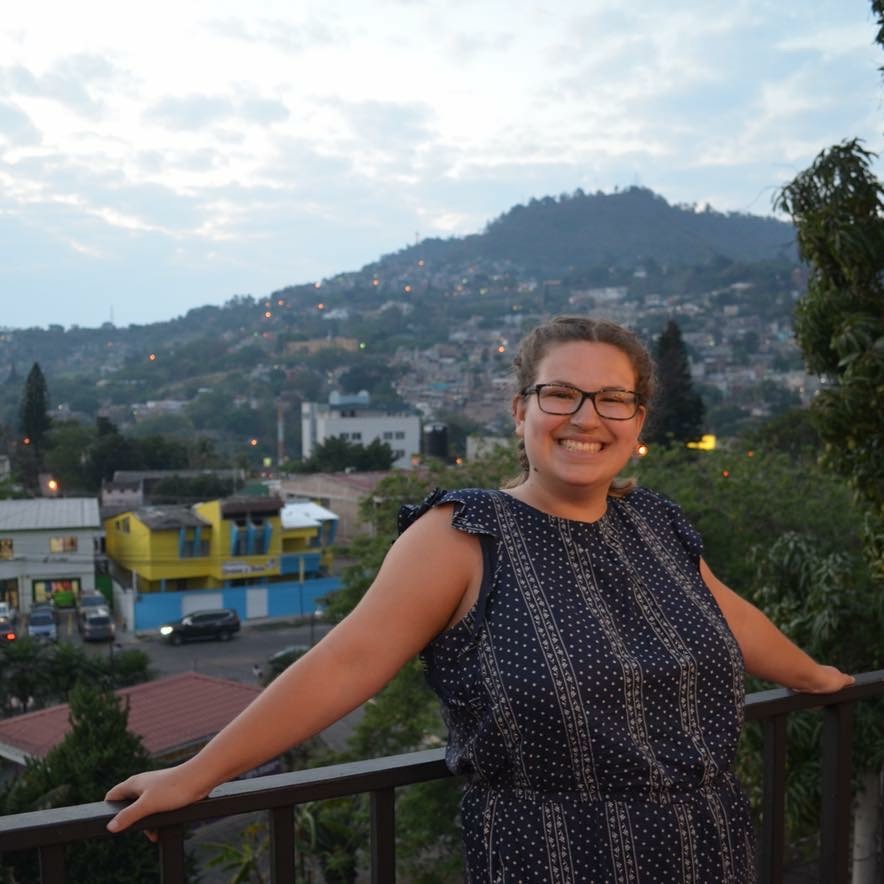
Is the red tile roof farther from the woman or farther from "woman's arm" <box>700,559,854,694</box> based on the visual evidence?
the woman

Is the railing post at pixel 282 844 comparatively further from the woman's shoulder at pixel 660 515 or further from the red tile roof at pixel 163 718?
the red tile roof at pixel 163 718

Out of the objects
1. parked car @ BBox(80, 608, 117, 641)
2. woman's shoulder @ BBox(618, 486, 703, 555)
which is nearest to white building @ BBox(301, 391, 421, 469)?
parked car @ BBox(80, 608, 117, 641)

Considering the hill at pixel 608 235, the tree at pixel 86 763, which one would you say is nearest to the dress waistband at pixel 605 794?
the tree at pixel 86 763

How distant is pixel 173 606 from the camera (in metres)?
22.5

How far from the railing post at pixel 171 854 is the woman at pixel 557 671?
68 mm

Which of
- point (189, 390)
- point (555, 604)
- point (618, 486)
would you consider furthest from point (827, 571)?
point (189, 390)

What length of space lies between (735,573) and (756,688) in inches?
137

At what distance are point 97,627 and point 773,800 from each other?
2039cm

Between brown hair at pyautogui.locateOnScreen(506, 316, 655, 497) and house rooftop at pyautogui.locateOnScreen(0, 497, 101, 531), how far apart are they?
75.6 ft

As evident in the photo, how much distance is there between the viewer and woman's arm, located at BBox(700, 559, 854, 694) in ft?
4.74

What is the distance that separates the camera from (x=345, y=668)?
1.10m

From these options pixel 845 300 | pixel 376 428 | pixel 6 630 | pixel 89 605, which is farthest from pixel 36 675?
pixel 376 428

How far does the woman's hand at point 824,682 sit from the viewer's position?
1.59 m

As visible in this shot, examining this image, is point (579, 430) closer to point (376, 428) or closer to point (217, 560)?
point (217, 560)
